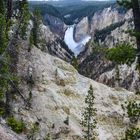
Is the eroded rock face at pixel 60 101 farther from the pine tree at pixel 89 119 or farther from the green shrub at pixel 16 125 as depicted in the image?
the green shrub at pixel 16 125

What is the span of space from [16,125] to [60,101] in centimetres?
2439

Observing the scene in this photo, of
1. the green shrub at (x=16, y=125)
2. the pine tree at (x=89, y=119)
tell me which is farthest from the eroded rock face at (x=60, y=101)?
the green shrub at (x=16, y=125)

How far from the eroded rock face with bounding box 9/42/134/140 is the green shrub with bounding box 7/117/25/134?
2977 millimetres

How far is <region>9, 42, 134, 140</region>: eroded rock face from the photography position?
264 ft

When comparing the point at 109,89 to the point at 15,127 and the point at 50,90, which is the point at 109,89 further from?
the point at 15,127

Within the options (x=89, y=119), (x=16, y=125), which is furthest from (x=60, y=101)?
(x=16, y=125)

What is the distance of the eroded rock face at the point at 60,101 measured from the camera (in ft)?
264

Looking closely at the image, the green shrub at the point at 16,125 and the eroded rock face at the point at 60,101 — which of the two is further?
the eroded rock face at the point at 60,101

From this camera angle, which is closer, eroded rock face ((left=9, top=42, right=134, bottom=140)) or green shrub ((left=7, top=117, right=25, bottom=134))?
green shrub ((left=7, top=117, right=25, bottom=134))

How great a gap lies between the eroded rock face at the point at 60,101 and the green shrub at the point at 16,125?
2977 millimetres

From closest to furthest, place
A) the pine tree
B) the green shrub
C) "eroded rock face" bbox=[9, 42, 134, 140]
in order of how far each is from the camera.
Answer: the green shrub < the pine tree < "eroded rock face" bbox=[9, 42, 134, 140]

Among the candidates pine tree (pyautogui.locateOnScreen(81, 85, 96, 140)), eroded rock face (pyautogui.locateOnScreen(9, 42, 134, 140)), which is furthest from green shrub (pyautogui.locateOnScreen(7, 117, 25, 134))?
pine tree (pyautogui.locateOnScreen(81, 85, 96, 140))

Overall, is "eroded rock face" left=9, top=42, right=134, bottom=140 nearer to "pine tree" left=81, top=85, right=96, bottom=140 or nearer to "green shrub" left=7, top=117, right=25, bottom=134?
"pine tree" left=81, top=85, right=96, bottom=140

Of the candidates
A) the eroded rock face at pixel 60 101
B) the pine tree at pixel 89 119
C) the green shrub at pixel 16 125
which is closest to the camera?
the green shrub at pixel 16 125
